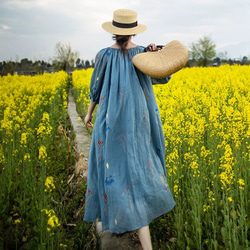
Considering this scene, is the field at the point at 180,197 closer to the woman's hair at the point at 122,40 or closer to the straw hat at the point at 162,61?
the straw hat at the point at 162,61

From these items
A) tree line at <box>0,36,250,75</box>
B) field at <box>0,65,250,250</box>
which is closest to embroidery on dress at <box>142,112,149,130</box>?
field at <box>0,65,250,250</box>

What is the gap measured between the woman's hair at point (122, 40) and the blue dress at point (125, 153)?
5cm

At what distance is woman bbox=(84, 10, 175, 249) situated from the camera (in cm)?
212

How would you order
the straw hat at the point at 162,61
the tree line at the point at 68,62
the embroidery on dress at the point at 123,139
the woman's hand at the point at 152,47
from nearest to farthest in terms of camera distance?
the straw hat at the point at 162,61
the embroidery on dress at the point at 123,139
the woman's hand at the point at 152,47
the tree line at the point at 68,62

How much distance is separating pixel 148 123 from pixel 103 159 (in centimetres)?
43

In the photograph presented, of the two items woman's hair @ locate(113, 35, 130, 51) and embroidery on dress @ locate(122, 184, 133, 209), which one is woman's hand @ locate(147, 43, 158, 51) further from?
embroidery on dress @ locate(122, 184, 133, 209)

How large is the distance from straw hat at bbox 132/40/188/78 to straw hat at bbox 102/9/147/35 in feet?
0.72

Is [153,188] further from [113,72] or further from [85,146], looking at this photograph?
[85,146]

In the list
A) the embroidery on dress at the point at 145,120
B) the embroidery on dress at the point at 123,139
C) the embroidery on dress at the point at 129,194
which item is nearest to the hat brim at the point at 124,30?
the embroidery on dress at the point at 145,120

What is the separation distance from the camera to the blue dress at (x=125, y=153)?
2.12 metres

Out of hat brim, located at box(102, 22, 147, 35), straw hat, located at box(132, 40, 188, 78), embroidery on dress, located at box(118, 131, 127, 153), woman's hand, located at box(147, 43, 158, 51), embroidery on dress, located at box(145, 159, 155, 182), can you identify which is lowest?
embroidery on dress, located at box(145, 159, 155, 182)

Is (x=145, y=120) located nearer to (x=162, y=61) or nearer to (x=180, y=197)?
(x=162, y=61)

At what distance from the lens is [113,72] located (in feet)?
7.34

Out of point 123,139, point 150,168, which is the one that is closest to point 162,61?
point 123,139
